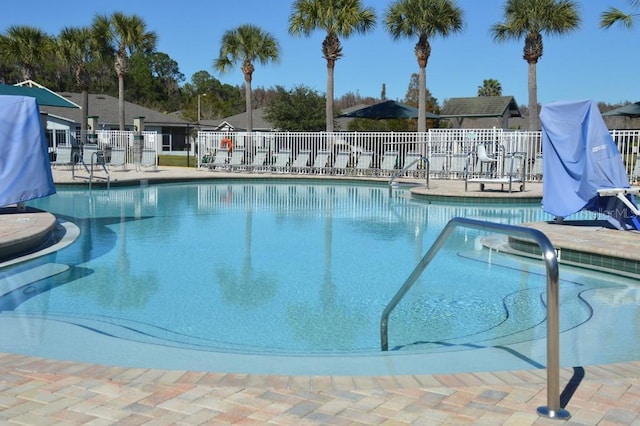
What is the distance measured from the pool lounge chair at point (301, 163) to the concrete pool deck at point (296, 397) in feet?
62.6

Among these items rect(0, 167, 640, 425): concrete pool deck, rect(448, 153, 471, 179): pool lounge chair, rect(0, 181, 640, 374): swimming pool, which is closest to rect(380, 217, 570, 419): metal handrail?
rect(0, 167, 640, 425): concrete pool deck

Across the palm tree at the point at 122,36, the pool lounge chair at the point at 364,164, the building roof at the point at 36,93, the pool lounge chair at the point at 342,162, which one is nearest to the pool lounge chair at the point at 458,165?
the pool lounge chair at the point at 364,164

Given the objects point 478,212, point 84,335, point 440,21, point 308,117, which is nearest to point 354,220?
point 478,212

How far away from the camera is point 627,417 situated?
295 cm

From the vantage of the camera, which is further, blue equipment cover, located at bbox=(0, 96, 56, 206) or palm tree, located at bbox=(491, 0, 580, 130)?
palm tree, located at bbox=(491, 0, 580, 130)

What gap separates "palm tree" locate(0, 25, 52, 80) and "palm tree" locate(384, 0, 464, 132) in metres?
18.1

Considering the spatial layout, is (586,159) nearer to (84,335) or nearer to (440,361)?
(440,361)

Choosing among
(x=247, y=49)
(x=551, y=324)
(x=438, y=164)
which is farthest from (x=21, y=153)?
(x=247, y=49)

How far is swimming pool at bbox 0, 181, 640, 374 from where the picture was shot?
4.42 m

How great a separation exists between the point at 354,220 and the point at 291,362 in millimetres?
7961

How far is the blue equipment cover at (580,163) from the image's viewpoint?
30.4 ft

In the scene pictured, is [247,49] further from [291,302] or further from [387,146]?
[291,302]

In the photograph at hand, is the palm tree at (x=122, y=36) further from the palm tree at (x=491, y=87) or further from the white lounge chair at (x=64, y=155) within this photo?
the palm tree at (x=491, y=87)

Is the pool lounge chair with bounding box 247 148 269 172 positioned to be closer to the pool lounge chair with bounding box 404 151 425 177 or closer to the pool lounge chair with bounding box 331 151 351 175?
the pool lounge chair with bounding box 331 151 351 175
